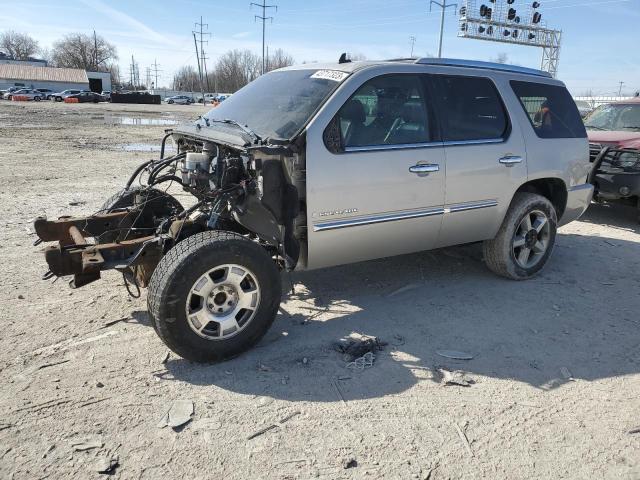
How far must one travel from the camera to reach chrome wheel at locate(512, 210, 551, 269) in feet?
16.7

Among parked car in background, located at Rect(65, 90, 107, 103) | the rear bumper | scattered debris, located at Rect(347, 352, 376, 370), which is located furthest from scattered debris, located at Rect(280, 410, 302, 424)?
parked car in background, located at Rect(65, 90, 107, 103)

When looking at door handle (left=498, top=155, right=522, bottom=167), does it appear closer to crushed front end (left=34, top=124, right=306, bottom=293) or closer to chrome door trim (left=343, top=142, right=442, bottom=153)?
chrome door trim (left=343, top=142, right=442, bottom=153)

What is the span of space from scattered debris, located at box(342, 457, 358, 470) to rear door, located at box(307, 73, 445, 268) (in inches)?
62.1

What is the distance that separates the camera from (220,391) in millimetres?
3148

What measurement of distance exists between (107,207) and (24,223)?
2431 mm

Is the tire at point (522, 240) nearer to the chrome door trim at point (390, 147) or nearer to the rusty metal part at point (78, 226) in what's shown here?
the chrome door trim at point (390, 147)

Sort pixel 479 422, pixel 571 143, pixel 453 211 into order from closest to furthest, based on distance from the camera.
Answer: pixel 479 422
pixel 453 211
pixel 571 143

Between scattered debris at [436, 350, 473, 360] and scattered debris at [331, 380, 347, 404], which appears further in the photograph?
scattered debris at [436, 350, 473, 360]

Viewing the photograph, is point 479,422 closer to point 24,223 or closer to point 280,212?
point 280,212

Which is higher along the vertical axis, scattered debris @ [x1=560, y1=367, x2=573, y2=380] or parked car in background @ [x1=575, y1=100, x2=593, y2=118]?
parked car in background @ [x1=575, y1=100, x2=593, y2=118]

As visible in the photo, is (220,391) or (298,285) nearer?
(220,391)

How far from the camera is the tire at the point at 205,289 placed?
3193mm

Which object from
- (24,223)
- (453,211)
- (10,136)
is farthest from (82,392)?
(10,136)

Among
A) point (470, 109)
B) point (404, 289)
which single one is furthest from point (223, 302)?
point (470, 109)
